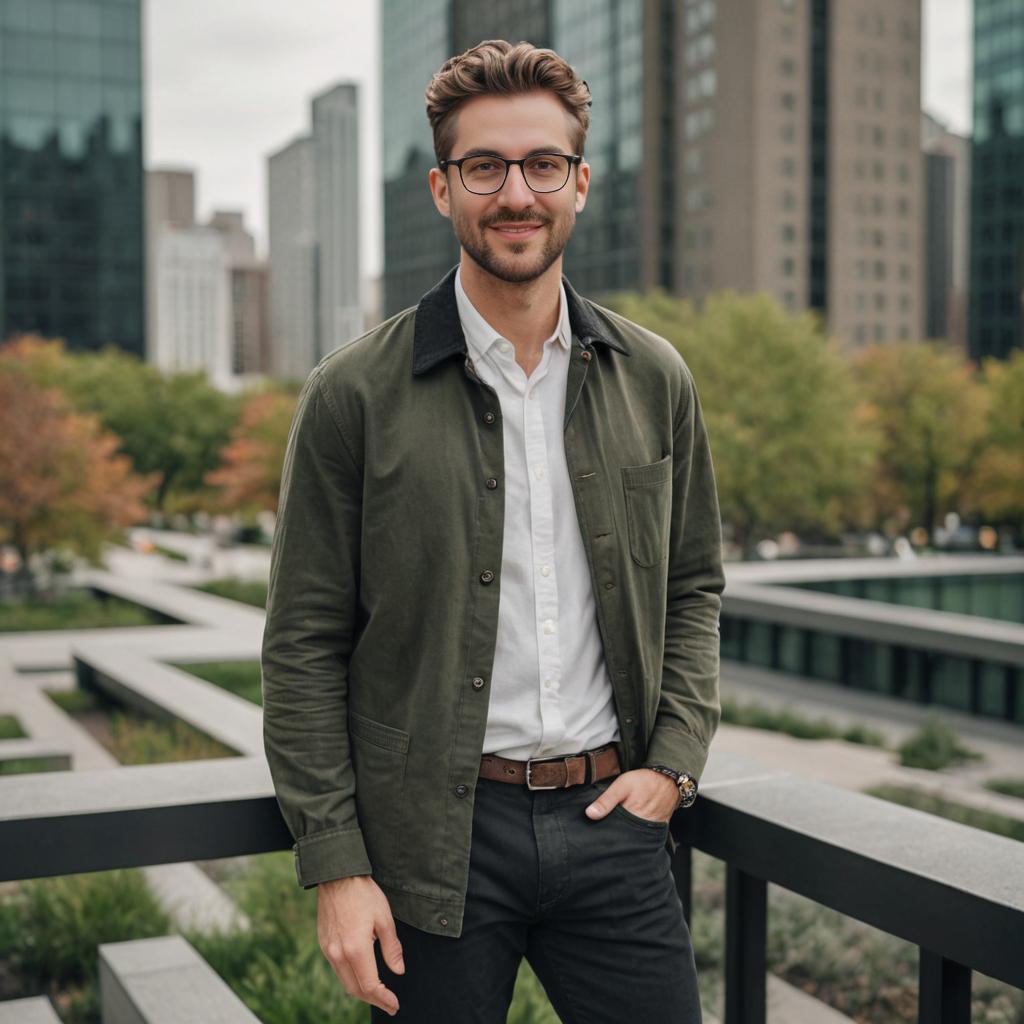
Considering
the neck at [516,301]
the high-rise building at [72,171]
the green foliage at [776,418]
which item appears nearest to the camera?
the neck at [516,301]

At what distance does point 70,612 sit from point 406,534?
23.9 metres

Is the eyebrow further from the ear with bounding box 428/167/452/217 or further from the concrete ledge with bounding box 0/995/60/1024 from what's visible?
the concrete ledge with bounding box 0/995/60/1024

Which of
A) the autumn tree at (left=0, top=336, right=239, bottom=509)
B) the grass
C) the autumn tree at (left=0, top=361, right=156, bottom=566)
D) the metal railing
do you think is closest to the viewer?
the metal railing

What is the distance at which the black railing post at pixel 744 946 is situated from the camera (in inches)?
116

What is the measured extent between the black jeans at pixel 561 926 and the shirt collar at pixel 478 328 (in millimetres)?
856

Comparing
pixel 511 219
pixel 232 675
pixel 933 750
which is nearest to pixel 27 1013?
pixel 511 219

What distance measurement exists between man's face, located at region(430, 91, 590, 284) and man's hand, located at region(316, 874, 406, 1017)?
1185mm

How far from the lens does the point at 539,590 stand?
249 centimetres

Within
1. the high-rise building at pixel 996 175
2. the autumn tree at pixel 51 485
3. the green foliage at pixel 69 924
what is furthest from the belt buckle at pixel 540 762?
the high-rise building at pixel 996 175

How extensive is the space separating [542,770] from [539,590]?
345 millimetres

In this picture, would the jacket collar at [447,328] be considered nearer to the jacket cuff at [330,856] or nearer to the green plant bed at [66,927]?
the jacket cuff at [330,856]

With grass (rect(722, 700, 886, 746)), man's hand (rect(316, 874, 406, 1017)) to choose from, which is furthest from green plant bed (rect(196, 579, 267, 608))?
man's hand (rect(316, 874, 406, 1017))

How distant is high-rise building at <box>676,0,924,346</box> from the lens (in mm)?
83688

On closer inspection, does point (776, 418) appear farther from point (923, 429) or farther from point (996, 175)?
point (996, 175)
